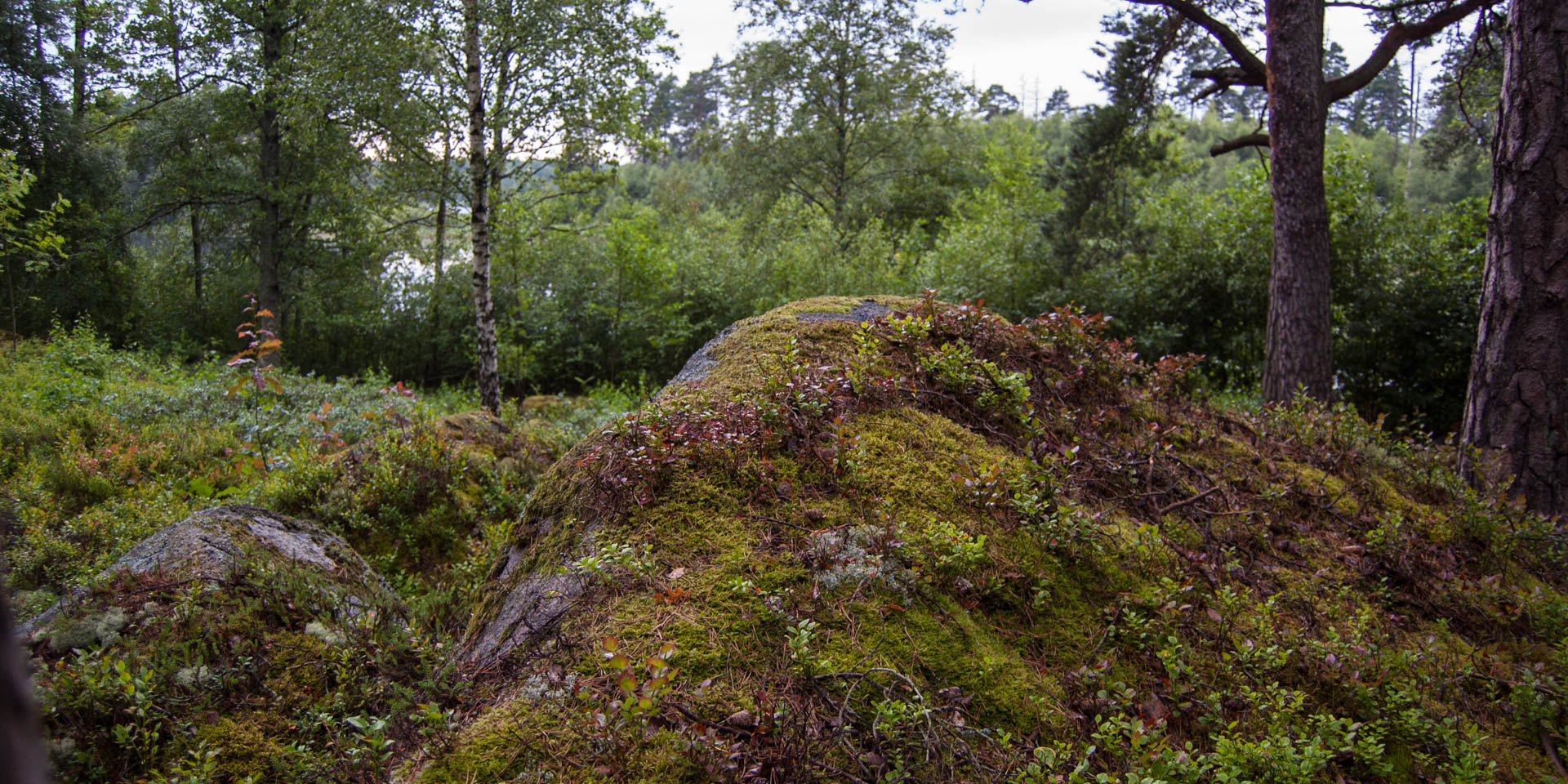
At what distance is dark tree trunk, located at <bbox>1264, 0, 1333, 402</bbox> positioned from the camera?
7.26m

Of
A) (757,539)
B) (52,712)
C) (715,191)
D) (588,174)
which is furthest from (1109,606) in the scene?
(715,191)

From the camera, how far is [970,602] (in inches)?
115

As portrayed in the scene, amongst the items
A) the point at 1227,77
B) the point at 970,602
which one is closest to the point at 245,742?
the point at 970,602

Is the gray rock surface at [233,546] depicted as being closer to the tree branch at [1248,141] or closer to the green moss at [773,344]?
the green moss at [773,344]

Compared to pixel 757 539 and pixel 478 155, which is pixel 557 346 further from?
pixel 757 539

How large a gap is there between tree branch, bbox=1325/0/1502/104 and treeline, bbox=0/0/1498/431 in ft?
1.65

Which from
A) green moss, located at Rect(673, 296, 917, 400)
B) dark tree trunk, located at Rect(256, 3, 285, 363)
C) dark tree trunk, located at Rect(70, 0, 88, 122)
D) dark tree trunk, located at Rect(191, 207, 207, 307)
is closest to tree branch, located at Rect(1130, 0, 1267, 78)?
green moss, located at Rect(673, 296, 917, 400)

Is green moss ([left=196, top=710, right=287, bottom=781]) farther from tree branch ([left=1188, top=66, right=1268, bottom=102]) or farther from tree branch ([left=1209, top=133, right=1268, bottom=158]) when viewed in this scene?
tree branch ([left=1188, top=66, right=1268, bottom=102])

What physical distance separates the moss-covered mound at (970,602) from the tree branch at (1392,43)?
5680mm

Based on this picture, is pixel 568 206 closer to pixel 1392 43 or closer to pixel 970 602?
pixel 1392 43

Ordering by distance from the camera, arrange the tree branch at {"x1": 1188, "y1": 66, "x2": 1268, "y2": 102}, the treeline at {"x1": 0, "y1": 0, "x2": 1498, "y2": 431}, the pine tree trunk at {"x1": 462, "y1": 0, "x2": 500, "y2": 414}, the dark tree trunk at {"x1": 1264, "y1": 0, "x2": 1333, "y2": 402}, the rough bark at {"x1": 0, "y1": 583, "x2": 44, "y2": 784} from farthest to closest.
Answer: the treeline at {"x1": 0, "y1": 0, "x2": 1498, "y2": 431} → the pine tree trunk at {"x1": 462, "y1": 0, "x2": 500, "y2": 414} → the tree branch at {"x1": 1188, "y1": 66, "x2": 1268, "y2": 102} → the dark tree trunk at {"x1": 1264, "y1": 0, "x2": 1333, "y2": 402} → the rough bark at {"x1": 0, "y1": 583, "x2": 44, "y2": 784}

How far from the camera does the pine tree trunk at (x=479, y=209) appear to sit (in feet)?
34.2

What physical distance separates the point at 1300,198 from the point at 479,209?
32.6 feet

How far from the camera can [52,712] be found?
2336 millimetres
